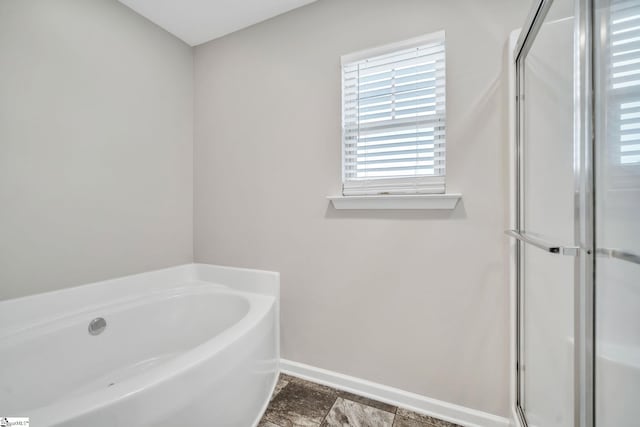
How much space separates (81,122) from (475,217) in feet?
7.07

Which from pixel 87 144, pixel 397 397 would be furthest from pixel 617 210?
pixel 87 144

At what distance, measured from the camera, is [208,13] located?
1.73 m

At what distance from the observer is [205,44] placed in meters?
2.05

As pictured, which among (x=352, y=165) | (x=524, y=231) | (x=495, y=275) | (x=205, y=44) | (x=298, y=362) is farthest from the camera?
(x=205, y=44)

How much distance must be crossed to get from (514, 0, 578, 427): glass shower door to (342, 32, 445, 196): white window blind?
0.36 metres

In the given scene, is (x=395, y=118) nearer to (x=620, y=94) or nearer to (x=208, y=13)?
(x=620, y=94)

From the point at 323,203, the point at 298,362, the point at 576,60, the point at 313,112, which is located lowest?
the point at 298,362

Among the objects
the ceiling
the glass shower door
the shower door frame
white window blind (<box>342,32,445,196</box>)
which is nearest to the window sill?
white window blind (<box>342,32,445,196</box>)

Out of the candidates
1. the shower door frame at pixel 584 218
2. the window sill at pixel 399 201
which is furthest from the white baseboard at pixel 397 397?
the window sill at pixel 399 201

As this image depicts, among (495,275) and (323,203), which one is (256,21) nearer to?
(323,203)

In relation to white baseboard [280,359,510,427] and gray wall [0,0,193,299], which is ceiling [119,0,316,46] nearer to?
gray wall [0,0,193,299]

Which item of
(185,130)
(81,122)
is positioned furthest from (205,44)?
(81,122)

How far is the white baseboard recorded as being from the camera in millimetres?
1276

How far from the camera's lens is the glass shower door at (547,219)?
72 centimetres
